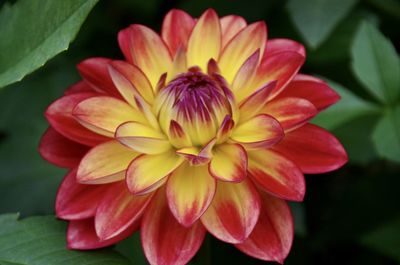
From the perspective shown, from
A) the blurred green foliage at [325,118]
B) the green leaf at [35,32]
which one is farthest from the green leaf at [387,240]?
the green leaf at [35,32]

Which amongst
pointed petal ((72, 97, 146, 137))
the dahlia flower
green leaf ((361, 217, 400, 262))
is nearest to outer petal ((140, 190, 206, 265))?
the dahlia flower

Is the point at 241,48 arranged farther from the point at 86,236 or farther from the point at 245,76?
the point at 86,236

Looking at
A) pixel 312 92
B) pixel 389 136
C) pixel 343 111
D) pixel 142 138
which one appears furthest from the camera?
pixel 343 111

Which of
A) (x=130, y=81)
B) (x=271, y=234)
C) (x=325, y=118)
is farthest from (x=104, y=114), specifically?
(x=325, y=118)

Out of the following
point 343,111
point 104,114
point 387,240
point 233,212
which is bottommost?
point 387,240

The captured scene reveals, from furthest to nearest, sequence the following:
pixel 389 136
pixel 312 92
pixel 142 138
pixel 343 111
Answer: pixel 343 111
pixel 389 136
pixel 312 92
pixel 142 138

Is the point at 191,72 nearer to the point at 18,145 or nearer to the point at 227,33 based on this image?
the point at 227,33

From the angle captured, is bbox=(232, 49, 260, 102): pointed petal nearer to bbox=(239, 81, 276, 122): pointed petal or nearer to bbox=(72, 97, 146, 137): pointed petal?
bbox=(239, 81, 276, 122): pointed petal

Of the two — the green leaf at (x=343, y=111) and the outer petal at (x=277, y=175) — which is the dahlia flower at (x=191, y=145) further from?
the green leaf at (x=343, y=111)
